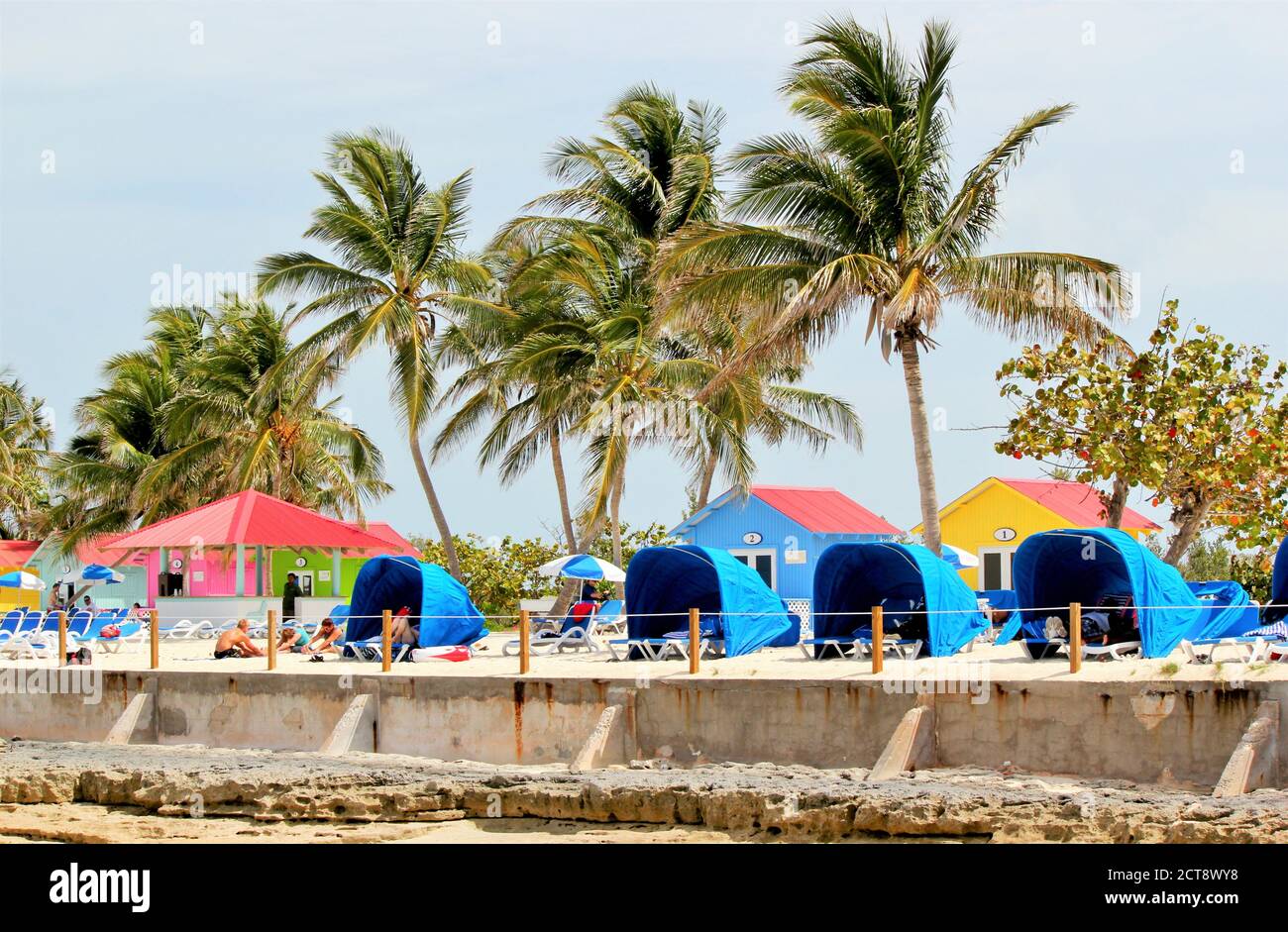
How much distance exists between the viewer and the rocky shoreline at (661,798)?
12.2 m

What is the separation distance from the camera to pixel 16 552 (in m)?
48.0

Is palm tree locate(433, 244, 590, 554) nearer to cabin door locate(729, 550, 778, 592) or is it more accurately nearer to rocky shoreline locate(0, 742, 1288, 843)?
cabin door locate(729, 550, 778, 592)

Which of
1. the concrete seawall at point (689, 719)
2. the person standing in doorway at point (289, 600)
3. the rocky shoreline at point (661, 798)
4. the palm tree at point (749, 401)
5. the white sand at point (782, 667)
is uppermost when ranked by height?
the palm tree at point (749, 401)

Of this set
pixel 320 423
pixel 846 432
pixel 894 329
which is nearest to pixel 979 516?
pixel 846 432

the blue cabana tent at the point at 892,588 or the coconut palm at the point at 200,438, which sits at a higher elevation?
the coconut palm at the point at 200,438

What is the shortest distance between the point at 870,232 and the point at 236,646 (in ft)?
38.1

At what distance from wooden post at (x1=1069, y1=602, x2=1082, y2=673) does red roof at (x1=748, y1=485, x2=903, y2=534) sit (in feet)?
55.5

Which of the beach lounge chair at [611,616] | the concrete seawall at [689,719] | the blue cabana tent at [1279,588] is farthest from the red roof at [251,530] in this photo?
the blue cabana tent at [1279,588]

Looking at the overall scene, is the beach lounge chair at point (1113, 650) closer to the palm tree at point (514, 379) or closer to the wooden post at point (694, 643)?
the wooden post at point (694, 643)

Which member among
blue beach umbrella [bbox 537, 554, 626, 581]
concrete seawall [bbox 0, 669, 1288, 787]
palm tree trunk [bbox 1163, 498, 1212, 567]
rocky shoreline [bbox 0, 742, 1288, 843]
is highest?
palm tree trunk [bbox 1163, 498, 1212, 567]

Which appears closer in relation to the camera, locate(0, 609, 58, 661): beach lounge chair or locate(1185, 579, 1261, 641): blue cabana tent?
locate(1185, 579, 1261, 641): blue cabana tent

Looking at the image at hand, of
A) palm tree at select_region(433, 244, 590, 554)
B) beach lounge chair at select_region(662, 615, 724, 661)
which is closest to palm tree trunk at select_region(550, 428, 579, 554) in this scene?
palm tree at select_region(433, 244, 590, 554)

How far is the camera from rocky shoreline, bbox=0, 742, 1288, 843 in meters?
12.2

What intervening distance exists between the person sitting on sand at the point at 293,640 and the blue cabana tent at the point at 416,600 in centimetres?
134
